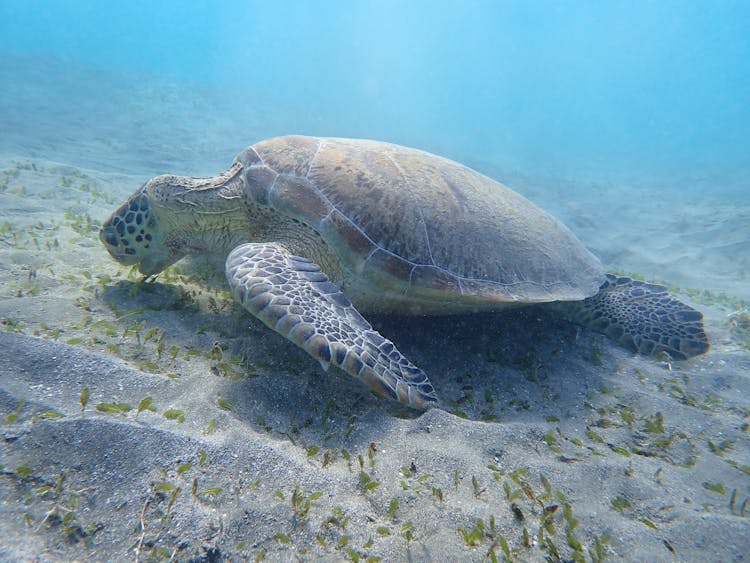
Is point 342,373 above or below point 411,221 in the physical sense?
below

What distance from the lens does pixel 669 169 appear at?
2516 centimetres

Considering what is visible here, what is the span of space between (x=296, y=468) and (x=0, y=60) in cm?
3247

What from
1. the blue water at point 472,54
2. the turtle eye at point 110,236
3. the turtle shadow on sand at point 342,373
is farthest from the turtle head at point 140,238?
the blue water at point 472,54

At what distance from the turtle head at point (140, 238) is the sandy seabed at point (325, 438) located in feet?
0.57

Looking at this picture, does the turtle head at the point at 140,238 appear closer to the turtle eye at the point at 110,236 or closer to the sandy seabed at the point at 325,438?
the turtle eye at the point at 110,236

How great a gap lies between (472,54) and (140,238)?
15188cm

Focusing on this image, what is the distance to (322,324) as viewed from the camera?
7.84 ft

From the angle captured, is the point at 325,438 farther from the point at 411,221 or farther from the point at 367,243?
the point at 411,221

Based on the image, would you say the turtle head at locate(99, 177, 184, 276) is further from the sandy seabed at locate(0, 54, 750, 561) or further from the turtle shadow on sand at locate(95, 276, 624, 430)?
the turtle shadow on sand at locate(95, 276, 624, 430)

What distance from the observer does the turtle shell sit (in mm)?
3047

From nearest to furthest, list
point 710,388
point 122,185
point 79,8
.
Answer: point 710,388
point 122,185
point 79,8

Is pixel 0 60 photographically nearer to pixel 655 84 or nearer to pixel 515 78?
pixel 515 78

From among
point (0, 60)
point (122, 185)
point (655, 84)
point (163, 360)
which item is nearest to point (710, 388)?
point (163, 360)

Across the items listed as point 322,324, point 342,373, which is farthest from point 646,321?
point 322,324
